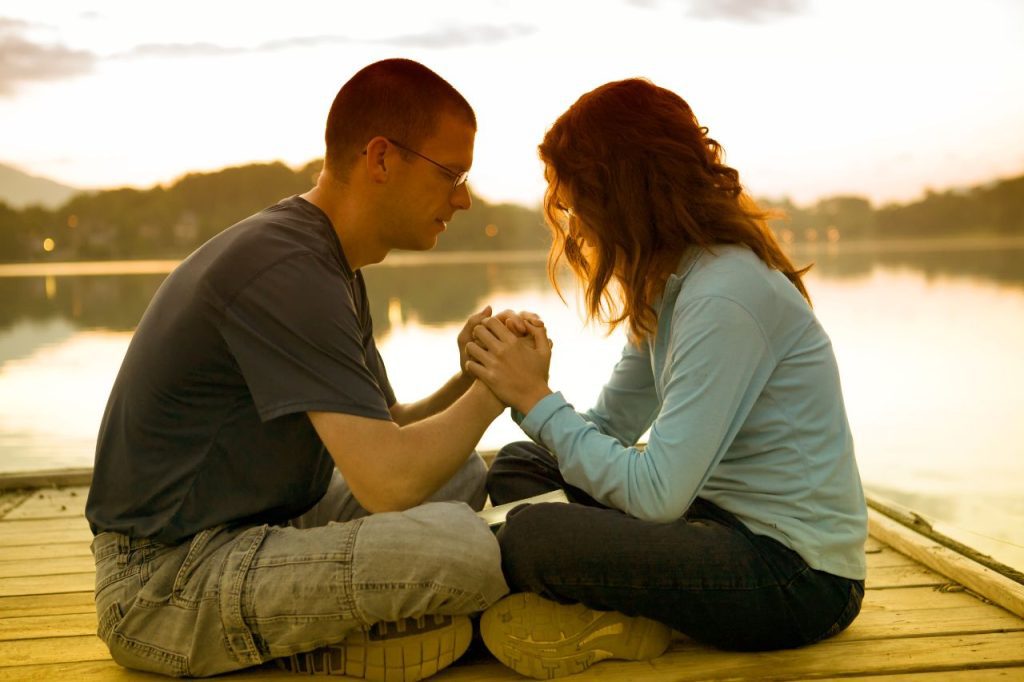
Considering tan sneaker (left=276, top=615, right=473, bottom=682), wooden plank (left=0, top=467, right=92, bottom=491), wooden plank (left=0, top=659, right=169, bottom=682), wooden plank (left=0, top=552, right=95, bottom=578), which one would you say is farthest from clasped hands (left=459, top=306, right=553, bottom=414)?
wooden plank (left=0, top=467, right=92, bottom=491)

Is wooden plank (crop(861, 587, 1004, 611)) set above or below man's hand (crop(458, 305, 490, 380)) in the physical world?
below

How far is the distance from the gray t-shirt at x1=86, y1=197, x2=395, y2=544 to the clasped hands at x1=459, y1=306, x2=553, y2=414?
10.9 inches

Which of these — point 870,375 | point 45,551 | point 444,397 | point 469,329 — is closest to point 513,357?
point 469,329

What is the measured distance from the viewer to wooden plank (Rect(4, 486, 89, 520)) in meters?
3.55

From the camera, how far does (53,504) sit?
3682mm

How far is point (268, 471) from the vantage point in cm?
208

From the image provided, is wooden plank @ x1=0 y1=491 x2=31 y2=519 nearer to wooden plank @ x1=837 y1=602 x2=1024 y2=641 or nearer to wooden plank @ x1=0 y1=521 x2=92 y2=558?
wooden plank @ x1=0 y1=521 x2=92 y2=558

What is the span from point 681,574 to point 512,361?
57cm

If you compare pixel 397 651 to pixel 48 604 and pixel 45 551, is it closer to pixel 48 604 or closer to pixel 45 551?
Result: pixel 48 604

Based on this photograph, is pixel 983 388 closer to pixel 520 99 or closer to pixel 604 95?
pixel 604 95

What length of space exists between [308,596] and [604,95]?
3.92 feet

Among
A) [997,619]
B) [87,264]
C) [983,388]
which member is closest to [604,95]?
[997,619]

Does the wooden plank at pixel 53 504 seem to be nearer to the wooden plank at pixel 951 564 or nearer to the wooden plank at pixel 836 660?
the wooden plank at pixel 836 660

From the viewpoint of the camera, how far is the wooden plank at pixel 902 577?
8.70 feet
